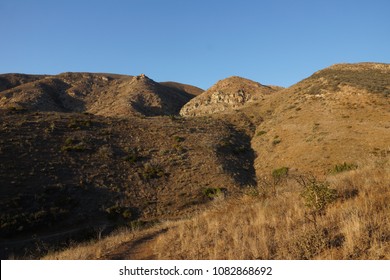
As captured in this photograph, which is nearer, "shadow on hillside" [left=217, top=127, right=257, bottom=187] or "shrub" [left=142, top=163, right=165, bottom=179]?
"shrub" [left=142, top=163, right=165, bottom=179]

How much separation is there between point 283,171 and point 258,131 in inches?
657

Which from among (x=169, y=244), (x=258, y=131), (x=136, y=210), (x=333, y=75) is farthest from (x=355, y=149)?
(x=333, y=75)

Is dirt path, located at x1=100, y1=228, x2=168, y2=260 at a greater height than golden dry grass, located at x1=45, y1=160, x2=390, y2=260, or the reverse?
golden dry grass, located at x1=45, y1=160, x2=390, y2=260

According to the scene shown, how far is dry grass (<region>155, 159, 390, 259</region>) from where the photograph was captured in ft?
21.7

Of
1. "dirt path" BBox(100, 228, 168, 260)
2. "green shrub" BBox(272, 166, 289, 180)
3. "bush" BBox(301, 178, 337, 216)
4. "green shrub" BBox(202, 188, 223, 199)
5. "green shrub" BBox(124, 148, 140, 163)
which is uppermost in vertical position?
"green shrub" BBox(124, 148, 140, 163)

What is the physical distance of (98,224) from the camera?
81.3ft

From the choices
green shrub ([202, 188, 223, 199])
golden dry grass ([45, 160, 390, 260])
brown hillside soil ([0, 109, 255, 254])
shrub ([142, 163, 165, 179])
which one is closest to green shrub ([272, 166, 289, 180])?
brown hillside soil ([0, 109, 255, 254])

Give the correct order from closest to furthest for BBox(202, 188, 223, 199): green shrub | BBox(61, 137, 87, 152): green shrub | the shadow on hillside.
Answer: BBox(202, 188, 223, 199): green shrub, the shadow on hillside, BBox(61, 137, 87, 152): green shrub

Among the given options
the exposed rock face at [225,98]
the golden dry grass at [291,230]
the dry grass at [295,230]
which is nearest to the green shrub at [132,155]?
the golden dry grass at [291,230]

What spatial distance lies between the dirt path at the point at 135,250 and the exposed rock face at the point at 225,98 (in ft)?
237

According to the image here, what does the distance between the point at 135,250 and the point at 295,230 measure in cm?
487

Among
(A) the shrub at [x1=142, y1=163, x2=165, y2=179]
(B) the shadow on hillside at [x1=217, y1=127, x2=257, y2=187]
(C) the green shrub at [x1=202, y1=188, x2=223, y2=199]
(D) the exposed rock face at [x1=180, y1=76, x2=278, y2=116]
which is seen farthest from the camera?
(D) the exposed rock face at [x1=180, y1=76, x2=278, y2=116]

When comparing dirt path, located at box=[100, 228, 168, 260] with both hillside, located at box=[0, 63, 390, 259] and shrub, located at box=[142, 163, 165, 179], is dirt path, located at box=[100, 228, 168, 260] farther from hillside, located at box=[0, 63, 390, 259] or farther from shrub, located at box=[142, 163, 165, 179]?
shrub, located at box=[142, 163, 165, 179]

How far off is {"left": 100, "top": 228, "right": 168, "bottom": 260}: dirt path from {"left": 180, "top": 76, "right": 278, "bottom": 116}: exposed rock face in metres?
72.1
